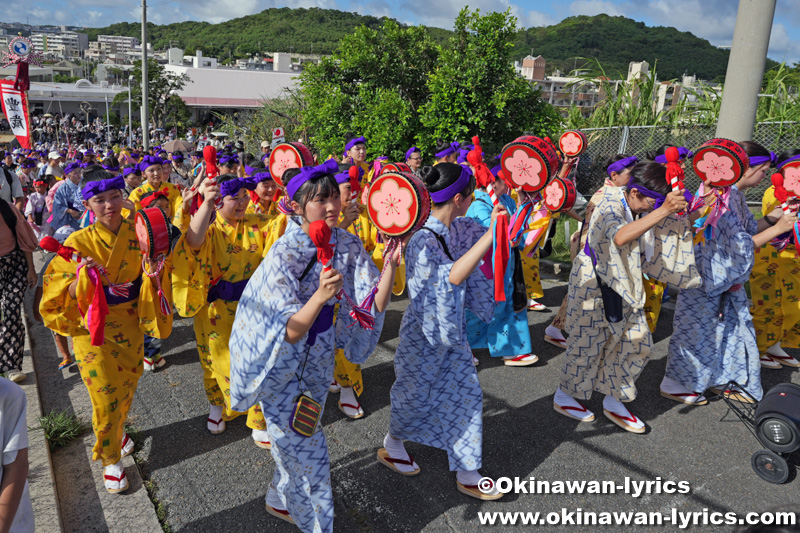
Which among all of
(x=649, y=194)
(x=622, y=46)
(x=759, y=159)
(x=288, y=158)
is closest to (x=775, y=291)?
(x=759, y=159)

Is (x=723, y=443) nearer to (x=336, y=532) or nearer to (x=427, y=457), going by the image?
(x=427, y=457)

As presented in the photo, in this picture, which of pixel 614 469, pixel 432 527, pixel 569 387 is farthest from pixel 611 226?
pixel 432 527

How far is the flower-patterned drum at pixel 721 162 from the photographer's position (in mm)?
3748

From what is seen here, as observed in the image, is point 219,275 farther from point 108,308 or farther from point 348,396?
point 348,396

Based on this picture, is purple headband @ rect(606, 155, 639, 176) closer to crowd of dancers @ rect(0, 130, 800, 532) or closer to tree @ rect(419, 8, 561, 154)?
crowd of dancers @ rect(0, 130, 800, 532)

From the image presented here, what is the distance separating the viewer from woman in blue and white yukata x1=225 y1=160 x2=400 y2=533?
2.42m

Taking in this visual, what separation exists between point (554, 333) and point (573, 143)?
200 centimetres

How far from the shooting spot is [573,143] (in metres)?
5.74

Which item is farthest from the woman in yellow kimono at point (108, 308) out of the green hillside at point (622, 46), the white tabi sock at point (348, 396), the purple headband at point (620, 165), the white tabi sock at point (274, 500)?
the green hillside at point (622, 46)

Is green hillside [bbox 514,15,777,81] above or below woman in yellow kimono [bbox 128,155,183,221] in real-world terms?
above

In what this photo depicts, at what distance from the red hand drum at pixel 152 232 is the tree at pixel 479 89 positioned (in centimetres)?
670

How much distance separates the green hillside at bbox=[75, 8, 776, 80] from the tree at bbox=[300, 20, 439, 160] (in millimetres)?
33303

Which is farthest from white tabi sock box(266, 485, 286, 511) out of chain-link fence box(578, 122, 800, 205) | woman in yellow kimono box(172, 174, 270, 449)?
chain-link fence box(578, 122, 800, 205)

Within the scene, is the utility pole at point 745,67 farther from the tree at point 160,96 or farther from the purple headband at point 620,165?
the tree at point 160,96
